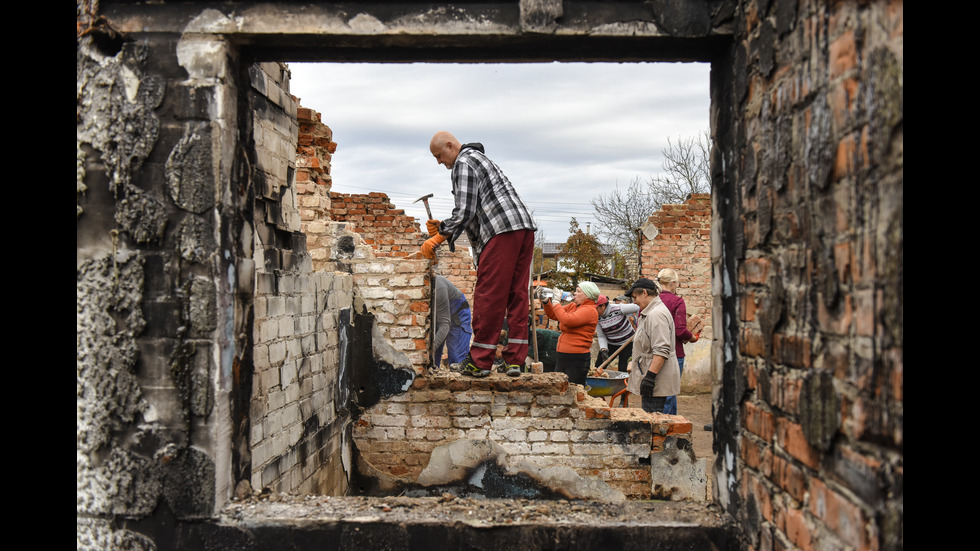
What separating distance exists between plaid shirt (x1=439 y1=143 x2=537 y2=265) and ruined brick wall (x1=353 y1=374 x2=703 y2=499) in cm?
106

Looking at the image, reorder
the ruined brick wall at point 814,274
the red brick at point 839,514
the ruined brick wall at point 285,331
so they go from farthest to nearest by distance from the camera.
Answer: the ruined brick wall at point 285,331
the red brick at point 839,514
the ruined brick wall at point 814,274

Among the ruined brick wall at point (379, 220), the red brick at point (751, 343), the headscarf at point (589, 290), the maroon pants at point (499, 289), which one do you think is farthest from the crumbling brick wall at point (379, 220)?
the red brick at point (751, 343)

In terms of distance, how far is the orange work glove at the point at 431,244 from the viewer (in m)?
4.43

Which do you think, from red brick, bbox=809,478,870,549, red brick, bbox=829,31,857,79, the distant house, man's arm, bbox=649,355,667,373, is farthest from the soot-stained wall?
the distant house

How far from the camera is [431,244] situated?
4516 mm

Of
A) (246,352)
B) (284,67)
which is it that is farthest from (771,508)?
(284,67)

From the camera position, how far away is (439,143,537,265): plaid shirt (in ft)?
13.3

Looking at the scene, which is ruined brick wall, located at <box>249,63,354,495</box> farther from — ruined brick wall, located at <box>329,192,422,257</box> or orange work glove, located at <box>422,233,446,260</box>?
ruined brick wall, located at <box>329,192,422,257</box>

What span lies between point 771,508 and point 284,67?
3.15 metres

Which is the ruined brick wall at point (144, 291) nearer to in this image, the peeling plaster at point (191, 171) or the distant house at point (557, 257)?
the peeling plaster at point (191, 171)

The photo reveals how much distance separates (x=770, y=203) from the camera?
1.94 metres

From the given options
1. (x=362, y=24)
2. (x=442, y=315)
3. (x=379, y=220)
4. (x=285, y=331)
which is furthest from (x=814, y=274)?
(x=379, y=220)

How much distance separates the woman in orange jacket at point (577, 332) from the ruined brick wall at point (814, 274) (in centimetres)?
403

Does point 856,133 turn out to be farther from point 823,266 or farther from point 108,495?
point 108,495
